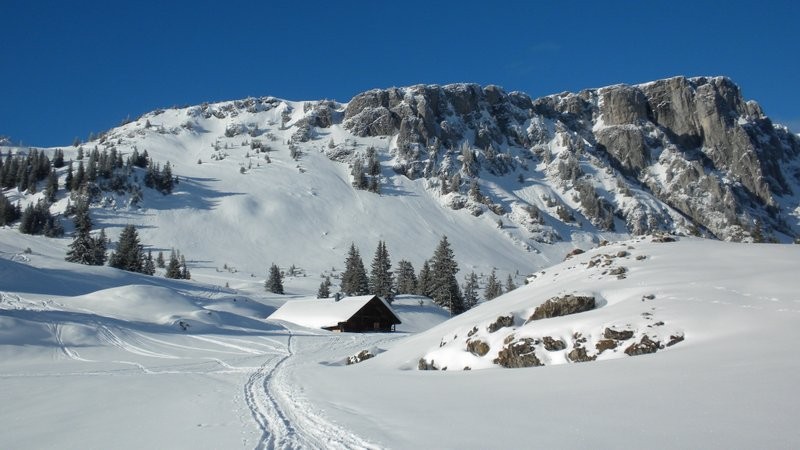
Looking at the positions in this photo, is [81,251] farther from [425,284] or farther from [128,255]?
[425,284]

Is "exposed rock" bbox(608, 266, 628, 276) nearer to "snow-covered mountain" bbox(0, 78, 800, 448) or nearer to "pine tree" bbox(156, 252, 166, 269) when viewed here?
"snow-covered mountain" bbox(0, 78, 800, 448)

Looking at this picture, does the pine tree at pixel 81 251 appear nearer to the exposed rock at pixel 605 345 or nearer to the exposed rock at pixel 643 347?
the exposed rock at pixel 605 345

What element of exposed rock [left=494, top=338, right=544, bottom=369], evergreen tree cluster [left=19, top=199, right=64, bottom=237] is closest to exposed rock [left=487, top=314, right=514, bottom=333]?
exposed rock [left=494, top=338, right=544, bottom=369]

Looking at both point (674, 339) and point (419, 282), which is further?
point (419, 282)

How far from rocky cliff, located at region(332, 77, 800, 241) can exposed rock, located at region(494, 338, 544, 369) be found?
4644 inches

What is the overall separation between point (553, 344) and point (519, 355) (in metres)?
1.08

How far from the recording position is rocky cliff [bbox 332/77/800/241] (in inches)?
5792

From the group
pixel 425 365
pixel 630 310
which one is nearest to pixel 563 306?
pixel 630 310

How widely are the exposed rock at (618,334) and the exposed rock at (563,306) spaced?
345 centimetres

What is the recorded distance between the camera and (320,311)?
59781mm

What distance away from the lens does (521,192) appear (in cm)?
15325

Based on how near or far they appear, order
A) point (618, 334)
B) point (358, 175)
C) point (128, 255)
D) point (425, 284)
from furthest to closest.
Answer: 1. point (358, 175)
2. point (425, 284)
3. point (128, 255)
4. point (618, 334)

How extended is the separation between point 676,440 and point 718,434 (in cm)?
54

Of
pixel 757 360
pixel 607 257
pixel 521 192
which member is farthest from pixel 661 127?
pixel 757 360
